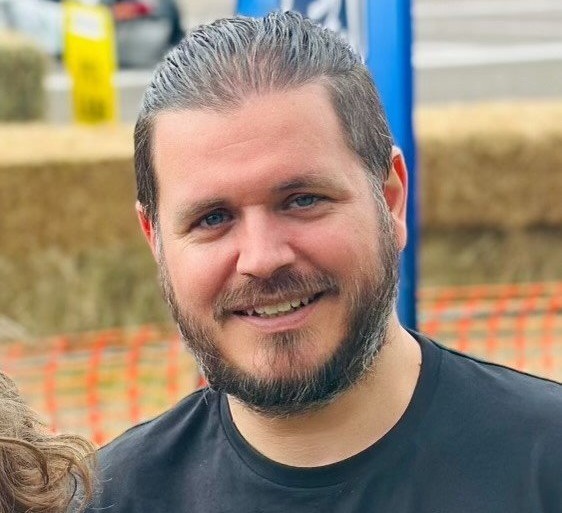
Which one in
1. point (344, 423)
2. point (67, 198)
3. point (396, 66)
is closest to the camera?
point (344, 423)

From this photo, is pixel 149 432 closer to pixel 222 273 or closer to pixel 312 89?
pixel 222 273

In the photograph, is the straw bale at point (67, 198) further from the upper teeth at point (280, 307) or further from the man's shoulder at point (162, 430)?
the upper teeth at point (280, 307)

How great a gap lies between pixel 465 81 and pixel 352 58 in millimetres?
14163

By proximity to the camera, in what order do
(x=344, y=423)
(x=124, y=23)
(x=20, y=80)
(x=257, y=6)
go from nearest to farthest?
(x=344, y=423) → (x=257, y=6) → (x=20, y=80) → (x=124, y=23)

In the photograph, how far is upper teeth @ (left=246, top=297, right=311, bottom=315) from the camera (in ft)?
5.47

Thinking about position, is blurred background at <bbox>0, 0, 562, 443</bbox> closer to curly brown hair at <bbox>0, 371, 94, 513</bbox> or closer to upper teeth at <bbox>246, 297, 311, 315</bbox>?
curly brown hair at <bbox>0, 371, 94, 513</bbox>

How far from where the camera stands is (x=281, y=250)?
165 cm

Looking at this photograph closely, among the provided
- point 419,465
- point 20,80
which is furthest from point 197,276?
point 20,80

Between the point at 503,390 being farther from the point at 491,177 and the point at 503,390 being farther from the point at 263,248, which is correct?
the point at 491,177

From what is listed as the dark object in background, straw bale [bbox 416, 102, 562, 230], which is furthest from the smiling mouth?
the dark object in background

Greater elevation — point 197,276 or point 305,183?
point 305,183

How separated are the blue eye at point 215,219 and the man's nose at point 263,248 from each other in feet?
0.13

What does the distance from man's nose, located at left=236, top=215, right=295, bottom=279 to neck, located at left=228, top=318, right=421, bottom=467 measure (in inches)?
9.1

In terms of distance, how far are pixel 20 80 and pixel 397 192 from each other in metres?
7.98
